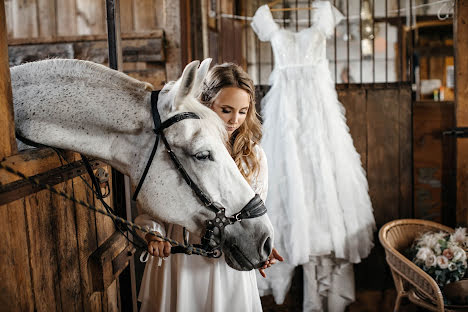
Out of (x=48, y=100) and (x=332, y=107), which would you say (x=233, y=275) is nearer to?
(x=48, y=100)

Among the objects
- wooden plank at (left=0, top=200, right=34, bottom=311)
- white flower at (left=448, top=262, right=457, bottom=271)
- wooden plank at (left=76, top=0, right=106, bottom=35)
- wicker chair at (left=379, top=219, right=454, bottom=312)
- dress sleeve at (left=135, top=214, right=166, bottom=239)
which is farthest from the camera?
wooden plank at (left=76, top=0, right=106, bottom=35)

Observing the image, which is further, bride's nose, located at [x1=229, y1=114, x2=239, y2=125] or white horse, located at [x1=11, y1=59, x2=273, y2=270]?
bride's nose, located at [x1=229, y1=114, x2=239, y2=125]

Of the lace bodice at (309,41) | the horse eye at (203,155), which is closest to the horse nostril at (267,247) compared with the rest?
the horse eye at (203,155)

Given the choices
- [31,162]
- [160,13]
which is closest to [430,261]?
[31,162]

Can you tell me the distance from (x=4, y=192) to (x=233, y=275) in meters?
0.72

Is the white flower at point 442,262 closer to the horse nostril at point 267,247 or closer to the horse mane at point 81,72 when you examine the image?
the horse nostril at point 267,247

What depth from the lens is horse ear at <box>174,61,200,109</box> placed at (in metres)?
1.00

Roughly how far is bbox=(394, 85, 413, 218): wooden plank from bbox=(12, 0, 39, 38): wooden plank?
269 centimetres

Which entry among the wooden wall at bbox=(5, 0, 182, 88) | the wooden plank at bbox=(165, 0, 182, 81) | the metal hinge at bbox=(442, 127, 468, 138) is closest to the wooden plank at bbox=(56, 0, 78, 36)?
the wooden wall at bbox=(5, 0, 182, 88)

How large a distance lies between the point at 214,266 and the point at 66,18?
8.14 feet

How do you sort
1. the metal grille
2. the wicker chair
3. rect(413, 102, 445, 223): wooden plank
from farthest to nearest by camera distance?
the metal grille, rect(413, 102, 445, 223): wooden plank, the wicker chair

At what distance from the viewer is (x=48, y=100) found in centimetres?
111

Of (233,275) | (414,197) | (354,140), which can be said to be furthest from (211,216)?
(414,197)

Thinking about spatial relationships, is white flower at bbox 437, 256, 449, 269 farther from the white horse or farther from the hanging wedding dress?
the white horse
